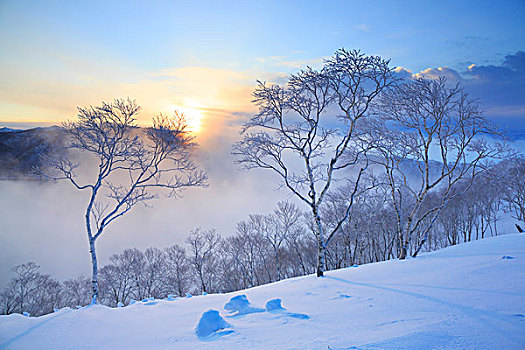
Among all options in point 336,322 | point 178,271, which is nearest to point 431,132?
point 336,322

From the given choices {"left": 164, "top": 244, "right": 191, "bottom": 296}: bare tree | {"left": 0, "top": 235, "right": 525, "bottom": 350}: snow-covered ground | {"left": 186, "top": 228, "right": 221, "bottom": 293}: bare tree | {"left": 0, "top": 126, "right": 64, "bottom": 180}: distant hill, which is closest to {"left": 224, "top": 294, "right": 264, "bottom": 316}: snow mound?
{"left": 0, "top": 235, "right": 525, "bottom": 350}: snow-covered ground

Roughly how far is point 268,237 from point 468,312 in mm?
25542

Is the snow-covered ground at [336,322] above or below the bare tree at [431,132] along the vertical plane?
below

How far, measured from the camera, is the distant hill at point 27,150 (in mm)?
11078

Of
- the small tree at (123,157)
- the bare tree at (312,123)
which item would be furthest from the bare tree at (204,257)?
the bare tree at (312,123)

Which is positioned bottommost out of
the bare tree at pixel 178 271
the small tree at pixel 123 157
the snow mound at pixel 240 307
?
the bare tree at pixel 178 271

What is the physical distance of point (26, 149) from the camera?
1316 centimetres

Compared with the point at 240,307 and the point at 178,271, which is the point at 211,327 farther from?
the point at 178,271

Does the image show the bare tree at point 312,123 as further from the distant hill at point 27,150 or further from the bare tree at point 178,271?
the bare tree at point 178,271

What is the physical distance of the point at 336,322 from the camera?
119 inches

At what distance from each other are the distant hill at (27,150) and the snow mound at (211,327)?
11.3 meters

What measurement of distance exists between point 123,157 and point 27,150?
5413 mm

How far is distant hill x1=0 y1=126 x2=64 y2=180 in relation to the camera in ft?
36.3

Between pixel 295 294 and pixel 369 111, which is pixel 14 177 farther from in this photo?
pixel 369 111
